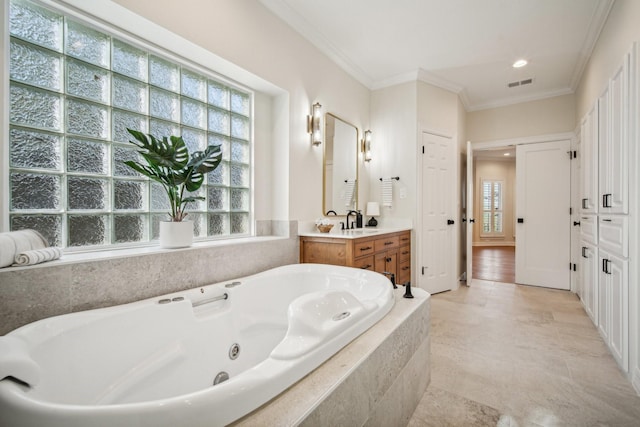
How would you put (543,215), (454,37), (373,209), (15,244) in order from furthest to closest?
(543,215) < (373,209) < (454,37) < (15,244)

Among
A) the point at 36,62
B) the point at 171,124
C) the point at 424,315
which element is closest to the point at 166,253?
the point at 171,124

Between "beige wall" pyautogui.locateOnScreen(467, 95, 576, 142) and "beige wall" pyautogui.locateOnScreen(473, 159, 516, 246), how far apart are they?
3922 millimetres

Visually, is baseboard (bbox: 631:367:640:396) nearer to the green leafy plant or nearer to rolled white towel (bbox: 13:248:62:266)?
the green leafy plant

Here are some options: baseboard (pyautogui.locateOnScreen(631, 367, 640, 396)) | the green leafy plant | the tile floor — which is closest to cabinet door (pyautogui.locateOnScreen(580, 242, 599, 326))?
the tile floor

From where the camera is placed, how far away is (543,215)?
4.00m

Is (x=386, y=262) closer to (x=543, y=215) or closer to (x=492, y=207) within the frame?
(x=543, y=215)

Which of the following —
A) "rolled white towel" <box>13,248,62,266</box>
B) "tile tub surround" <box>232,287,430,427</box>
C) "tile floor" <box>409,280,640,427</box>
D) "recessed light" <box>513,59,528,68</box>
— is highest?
"recessed light" <box>513,59,528,68</box>

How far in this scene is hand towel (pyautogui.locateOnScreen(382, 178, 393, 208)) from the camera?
3668 millimetres

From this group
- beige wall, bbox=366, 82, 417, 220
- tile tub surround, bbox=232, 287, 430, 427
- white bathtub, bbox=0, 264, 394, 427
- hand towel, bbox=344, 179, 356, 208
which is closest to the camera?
white bathtub, bbox=0, 264, 394, 427

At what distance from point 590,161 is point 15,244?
4064mm

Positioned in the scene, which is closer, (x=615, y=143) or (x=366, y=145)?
(x=615, y=143)

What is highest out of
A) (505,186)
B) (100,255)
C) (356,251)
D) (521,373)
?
(505,186)

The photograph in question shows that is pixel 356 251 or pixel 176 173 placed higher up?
pixel 176 173

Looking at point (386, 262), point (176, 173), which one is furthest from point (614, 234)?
point (176, 173)
